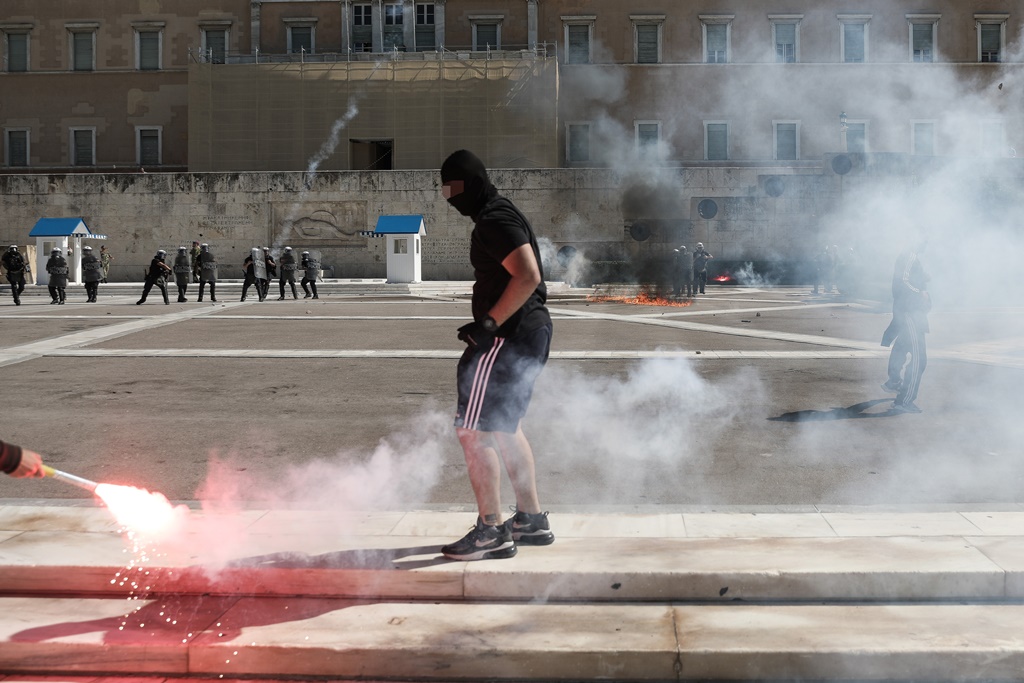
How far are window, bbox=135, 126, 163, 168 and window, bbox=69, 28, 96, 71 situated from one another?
3.75 m

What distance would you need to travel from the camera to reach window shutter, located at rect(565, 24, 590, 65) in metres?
46.5

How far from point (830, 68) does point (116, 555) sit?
45748 mm

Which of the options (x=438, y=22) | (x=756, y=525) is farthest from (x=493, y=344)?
(x=438, y=22)

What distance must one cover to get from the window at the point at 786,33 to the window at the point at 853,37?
1957mm

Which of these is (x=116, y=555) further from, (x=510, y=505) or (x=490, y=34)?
(x=490, y=34)

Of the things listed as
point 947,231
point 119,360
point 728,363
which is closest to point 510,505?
point 728,363

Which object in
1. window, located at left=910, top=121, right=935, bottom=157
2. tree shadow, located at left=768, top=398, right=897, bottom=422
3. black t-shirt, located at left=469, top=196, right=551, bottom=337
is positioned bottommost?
tree shadow, located at left=768, top=398, right=897, bottom=422

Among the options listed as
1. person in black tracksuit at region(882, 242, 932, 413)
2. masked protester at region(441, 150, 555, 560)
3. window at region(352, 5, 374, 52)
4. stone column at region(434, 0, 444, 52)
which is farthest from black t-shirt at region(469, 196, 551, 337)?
window at region(352, 5, 374, 52)

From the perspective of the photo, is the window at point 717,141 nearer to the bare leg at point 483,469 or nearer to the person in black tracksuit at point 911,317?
the person in black tracksuit at point 911,317

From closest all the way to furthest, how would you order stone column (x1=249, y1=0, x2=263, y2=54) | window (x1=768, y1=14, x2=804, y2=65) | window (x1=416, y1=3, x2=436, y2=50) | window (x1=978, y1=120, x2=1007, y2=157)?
1. window (x1=978, y1=120, x2=1007, y2=157)
2. window (x1=768, y1=14, x2=804, y2=65)
3. window (x1=416, y1=3, x2=436, y2=50)
4. stone column (x1=249, y1=0, x2=263, y2=54)

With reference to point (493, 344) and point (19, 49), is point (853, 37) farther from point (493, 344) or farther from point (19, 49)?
point (493, 344)

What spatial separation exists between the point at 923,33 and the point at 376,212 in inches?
1028

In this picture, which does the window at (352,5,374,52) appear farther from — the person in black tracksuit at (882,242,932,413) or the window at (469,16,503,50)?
the person in black tracksuit at (882,242,932,413)

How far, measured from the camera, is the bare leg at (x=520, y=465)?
4398 millimetres
